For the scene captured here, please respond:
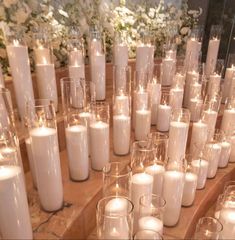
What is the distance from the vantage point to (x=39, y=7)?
5.30 feet

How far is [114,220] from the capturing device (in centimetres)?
80

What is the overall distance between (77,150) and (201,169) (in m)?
0.63

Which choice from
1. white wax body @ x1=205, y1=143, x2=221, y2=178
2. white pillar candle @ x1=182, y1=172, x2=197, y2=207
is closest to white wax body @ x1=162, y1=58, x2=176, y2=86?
white wax body @ x1=205, y1=143, x2=221, y2=178

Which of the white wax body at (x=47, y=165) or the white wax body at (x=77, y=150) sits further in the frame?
the white wax body at (x=77, y=150)

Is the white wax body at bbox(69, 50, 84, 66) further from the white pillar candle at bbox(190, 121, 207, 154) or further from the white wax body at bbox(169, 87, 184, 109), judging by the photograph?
the white pillar candle at bbox(190, 121, 207, 154)

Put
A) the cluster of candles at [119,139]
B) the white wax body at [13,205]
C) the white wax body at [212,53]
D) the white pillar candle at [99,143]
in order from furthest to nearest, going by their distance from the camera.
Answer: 1. the white wax body at [212,53]
2. the white pillar candle at [99,143]
3. the cluster of candles at [119,139]
4. the white wax body at [13,205]

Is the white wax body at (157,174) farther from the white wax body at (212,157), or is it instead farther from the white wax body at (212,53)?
the white wax body at (212,53)

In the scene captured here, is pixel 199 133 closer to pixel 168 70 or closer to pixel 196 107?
pixel 196 107

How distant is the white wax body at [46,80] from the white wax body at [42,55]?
0.04 metres

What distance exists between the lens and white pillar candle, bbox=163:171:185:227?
1084 mm

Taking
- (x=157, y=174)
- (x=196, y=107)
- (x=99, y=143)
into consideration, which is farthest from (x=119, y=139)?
(x=196, y=107)

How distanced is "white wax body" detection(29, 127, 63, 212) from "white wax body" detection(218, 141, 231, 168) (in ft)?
3.24

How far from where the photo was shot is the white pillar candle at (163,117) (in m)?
1.59

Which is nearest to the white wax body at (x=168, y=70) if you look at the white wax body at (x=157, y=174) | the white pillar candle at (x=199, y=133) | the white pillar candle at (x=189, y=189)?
the white pillar candle at (x=199, y=133)
